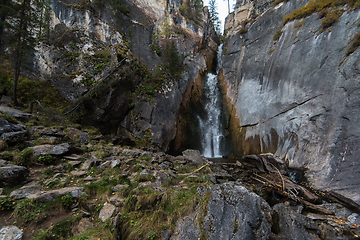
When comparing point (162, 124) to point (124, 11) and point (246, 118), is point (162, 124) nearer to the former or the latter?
point (246, 118)

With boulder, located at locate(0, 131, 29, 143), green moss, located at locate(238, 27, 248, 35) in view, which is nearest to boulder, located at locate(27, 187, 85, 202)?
boulder, located at locate(0, 131, 29, 143)

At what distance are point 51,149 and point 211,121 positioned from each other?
14920 millimetres

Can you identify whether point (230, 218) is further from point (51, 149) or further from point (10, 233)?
point (51, 149)

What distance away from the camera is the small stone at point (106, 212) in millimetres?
3941

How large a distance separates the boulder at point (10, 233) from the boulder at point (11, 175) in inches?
69.6

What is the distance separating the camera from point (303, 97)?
11.2 metres

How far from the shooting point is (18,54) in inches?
390

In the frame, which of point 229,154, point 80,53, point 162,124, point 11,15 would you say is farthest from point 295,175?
point 11,15

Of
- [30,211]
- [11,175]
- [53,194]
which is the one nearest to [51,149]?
[11,175]

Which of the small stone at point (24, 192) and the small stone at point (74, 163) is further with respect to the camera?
the small stone at point (74, 163)

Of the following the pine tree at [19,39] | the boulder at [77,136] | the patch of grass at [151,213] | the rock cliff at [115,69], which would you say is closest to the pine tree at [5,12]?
the pine tree at [19,39]

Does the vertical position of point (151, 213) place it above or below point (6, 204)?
below

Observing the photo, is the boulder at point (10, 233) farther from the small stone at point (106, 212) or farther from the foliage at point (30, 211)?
the small stone at point (106, 212)

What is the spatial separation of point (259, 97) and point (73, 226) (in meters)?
15.9
